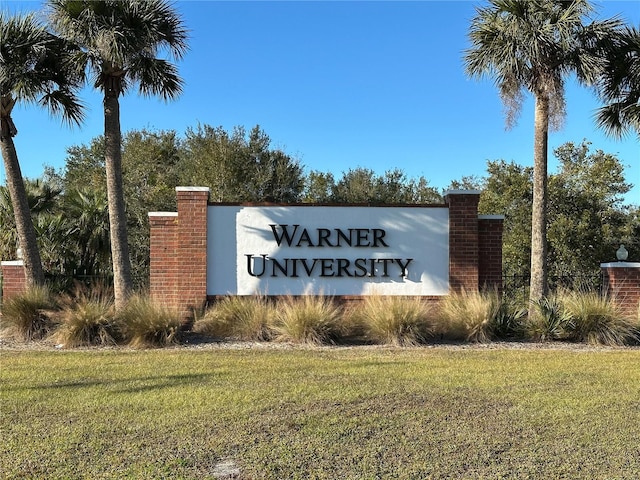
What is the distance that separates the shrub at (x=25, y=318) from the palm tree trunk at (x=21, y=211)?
1.52 meters

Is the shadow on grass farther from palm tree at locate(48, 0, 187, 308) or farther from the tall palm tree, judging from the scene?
the tall palm tree

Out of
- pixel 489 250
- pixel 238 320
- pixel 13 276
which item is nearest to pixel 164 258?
pixel 238 320

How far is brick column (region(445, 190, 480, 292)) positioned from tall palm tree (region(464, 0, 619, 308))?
1.26 metres

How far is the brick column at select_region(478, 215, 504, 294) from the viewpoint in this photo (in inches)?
497

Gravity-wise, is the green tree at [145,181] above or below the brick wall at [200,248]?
above

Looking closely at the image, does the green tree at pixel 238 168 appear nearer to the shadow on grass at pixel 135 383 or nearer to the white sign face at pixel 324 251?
the white sign face at pixel 324 251

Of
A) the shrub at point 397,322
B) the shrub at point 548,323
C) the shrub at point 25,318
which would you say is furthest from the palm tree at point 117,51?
the shrub at point 548,323

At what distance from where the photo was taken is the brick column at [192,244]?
12.2 meters

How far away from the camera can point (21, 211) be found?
12289mm

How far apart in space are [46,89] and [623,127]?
42.4ft

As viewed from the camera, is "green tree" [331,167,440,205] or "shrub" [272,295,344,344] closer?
"shrub" [272,295,344,344]

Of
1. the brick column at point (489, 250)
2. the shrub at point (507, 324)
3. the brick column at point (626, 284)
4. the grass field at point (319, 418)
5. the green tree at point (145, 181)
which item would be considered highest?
the green tree at point (145, 181)

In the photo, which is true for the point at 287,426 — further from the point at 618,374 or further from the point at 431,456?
the point at 618,374

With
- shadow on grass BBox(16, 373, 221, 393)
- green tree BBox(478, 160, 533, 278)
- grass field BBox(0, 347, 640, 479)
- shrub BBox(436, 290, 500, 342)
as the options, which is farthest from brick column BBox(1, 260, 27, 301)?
green tree BBox(478, 160, 533, 278)
